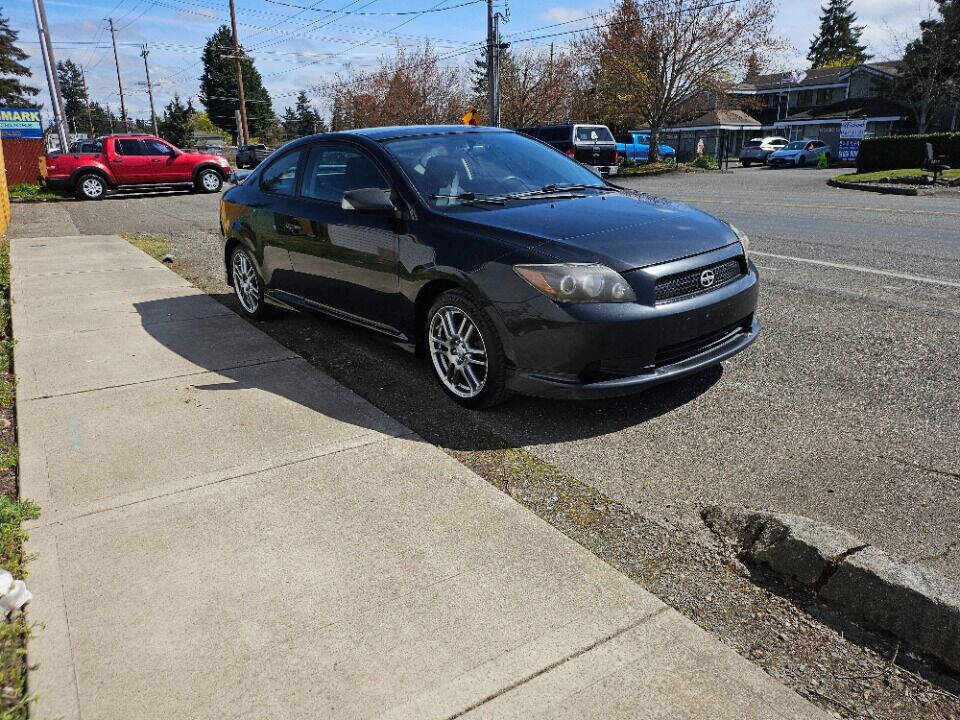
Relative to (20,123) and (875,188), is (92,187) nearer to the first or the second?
Answer: (20,123)

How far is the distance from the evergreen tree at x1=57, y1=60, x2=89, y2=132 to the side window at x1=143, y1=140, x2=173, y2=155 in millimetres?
129769

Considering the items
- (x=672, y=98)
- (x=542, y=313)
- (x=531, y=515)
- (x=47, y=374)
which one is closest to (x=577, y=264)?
(x=542, y=313)

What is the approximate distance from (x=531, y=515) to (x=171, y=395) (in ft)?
8.76

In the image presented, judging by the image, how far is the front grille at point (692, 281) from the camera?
12.4 feet

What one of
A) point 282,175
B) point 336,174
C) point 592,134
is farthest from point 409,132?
point 592,134

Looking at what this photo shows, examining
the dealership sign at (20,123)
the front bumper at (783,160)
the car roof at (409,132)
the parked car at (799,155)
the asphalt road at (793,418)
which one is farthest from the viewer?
the front bumper at (783,160)

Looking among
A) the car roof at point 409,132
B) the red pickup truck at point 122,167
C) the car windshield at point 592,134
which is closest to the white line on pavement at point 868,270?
the car roof at point 409,132

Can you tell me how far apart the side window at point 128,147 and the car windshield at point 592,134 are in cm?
1557

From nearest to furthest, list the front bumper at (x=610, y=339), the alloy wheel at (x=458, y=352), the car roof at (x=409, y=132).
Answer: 1. the front bumper at (x=610, y=339)
2. the alloy wheel at (x=458, y=352)
3. the car roof at (x=409, y=132)

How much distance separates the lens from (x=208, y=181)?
77.1 ft

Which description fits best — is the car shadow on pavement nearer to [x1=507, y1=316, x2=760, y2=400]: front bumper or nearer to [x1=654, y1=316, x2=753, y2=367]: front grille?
[x1=507, y1=316, x2=760, y2=400]: front bumper

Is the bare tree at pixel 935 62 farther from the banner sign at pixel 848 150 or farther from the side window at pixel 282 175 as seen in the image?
the side window at pixel 282 175

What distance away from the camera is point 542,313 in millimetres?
3693

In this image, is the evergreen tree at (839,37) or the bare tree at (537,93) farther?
the evergreen tree at (839,37)
